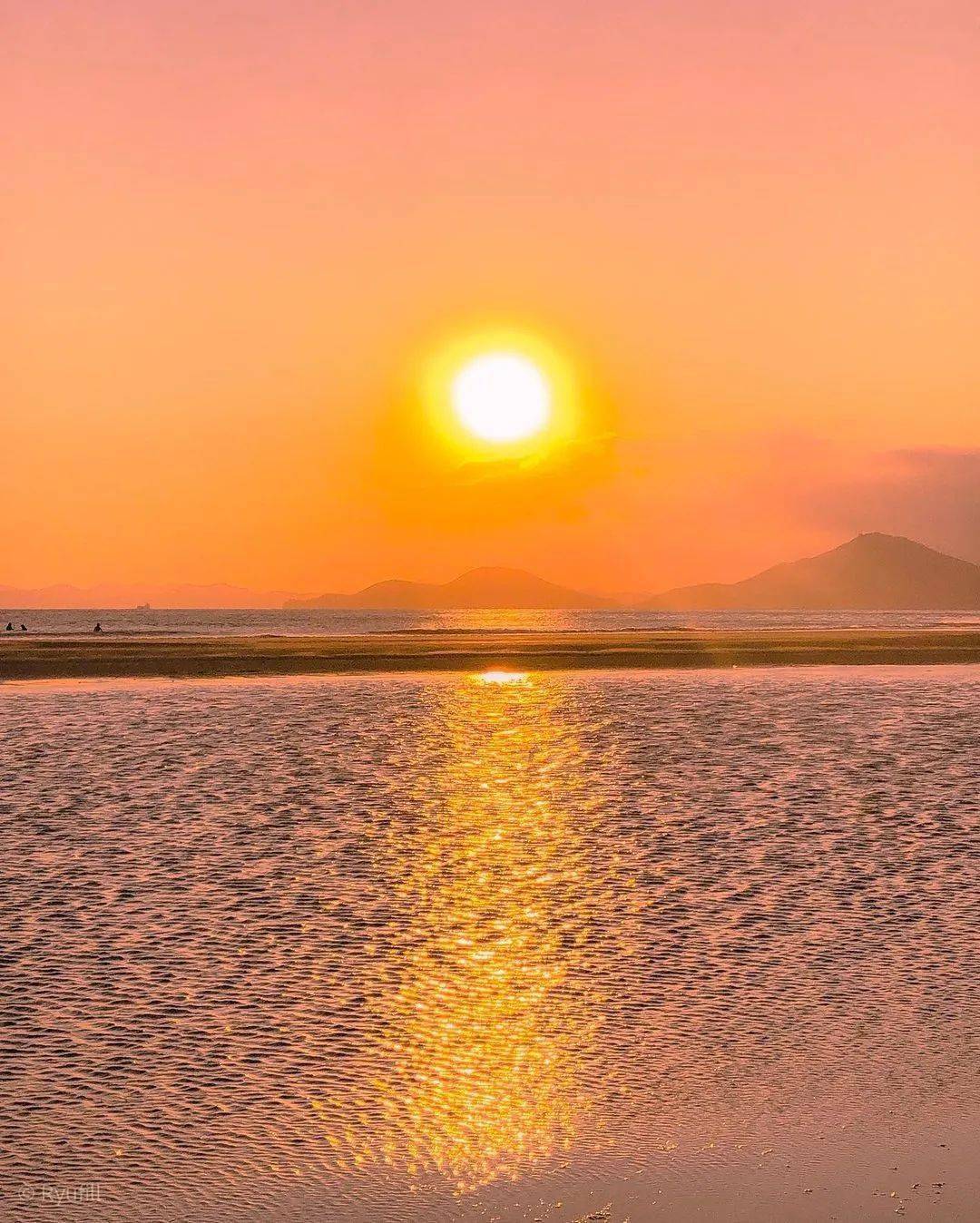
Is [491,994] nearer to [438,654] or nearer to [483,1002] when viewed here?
[483,1002]

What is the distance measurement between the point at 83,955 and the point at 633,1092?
713 centimetres

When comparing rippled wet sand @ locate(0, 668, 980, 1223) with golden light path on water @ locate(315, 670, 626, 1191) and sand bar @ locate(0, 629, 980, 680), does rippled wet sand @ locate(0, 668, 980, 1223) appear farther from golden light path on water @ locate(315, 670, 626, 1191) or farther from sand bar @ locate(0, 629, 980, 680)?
sand bar @ locate(0, 629, 980, 680)

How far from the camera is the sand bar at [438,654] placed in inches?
3110

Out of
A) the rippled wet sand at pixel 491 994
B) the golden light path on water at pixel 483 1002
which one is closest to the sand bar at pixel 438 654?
the rippled wet sand at pixel 491 994

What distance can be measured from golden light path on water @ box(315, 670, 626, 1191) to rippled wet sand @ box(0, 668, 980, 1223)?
→ 47mm

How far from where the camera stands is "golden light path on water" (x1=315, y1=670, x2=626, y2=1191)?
9.87 m

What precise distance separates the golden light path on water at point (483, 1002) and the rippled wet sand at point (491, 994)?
47 millimetres

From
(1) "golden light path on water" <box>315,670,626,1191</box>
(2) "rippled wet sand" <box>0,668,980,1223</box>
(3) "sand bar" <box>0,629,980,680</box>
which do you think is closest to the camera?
(2) "rippled wet sand" <box>0,668,980,1223</box>

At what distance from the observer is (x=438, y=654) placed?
3752 inches

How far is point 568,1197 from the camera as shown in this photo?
8789 mm

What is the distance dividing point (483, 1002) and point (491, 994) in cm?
25

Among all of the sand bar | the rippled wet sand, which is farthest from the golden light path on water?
the sand bar

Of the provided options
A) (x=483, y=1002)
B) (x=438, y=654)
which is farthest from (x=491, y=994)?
(x=438, y=654)

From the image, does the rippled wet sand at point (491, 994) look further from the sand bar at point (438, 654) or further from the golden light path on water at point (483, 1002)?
the sand bar at point (438, 654)
